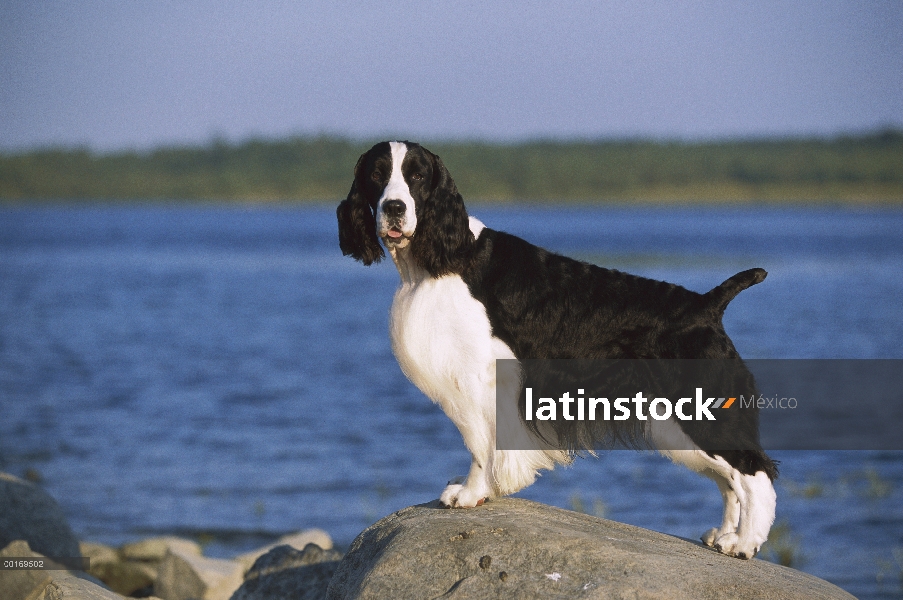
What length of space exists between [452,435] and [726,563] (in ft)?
27.6

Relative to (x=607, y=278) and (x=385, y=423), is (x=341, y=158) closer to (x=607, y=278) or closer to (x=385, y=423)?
(x=385, y=423)

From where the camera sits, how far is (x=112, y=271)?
41.5m

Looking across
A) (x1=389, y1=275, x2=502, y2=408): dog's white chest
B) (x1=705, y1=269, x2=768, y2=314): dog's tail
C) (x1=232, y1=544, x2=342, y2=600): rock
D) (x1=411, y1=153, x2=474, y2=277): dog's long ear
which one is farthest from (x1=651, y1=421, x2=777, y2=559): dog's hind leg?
(x1=232, y1=544, x2=342, y2=600): rock

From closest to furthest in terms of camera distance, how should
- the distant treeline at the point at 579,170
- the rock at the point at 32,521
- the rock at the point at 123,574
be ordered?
the rock at the point at 32,521, the rock at the point at 123,574, the distant treeline at the point at 579,170

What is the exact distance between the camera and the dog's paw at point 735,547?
5.61 m

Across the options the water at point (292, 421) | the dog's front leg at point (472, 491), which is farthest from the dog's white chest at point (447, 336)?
the water at point (292, 421)

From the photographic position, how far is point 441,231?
557 centimetres

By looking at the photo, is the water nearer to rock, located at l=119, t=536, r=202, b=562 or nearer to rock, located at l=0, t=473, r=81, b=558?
rock, located at l=119, t=536, r=202, b=562

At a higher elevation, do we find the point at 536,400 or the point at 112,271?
the point at 536,400

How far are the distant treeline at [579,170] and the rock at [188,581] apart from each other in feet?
295

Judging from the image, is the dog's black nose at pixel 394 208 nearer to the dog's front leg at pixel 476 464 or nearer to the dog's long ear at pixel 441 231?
the dog's long ear at pixel 441 231

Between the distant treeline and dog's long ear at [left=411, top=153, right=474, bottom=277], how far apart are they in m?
92.2

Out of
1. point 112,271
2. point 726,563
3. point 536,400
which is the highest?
point 536,400

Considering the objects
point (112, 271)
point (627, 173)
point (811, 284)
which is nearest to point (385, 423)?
point (811, 284)
